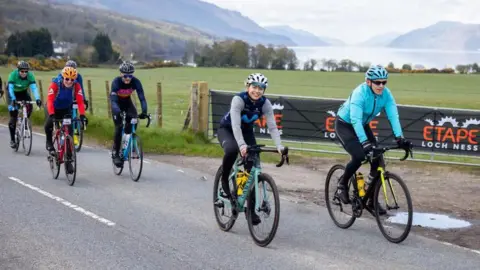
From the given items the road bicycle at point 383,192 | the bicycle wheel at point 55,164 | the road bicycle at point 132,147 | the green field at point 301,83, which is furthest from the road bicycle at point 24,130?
the green field at point 301,83

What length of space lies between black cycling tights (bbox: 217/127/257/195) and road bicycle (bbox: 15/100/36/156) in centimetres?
791

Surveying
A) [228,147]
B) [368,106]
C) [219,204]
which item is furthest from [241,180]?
[368,106]

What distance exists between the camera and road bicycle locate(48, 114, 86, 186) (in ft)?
33.6

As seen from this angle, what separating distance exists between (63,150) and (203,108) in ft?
21.2

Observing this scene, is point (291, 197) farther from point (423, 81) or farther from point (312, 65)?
point (312, 65)

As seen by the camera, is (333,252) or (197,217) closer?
(333,252)

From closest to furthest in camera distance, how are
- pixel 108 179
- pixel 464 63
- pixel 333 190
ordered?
pixel 333 190 → pixel 108 179 → pixel 464 63

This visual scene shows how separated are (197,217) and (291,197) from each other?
88.8 inches

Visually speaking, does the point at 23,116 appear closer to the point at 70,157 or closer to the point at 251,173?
the point at 70,157

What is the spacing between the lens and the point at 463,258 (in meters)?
6.43

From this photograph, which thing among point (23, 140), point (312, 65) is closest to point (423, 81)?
point (312, 65)

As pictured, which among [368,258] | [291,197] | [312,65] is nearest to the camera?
[368,258]

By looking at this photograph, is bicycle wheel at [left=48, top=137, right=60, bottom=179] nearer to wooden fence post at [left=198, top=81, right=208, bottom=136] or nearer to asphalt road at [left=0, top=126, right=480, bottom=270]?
asphalt road at [left=0, top=126, right=480, bottom=270]

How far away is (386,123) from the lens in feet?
47.6
